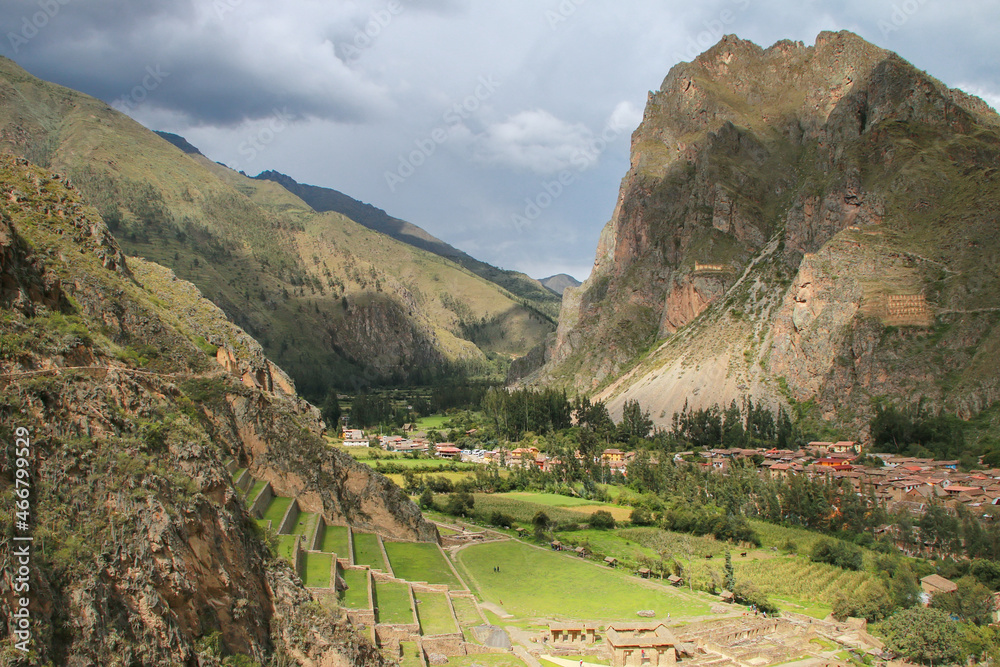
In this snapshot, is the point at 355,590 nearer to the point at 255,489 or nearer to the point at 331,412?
the point at 255,489

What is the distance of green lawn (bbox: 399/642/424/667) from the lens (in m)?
30.6

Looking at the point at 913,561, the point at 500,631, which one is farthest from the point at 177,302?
Result: the point at 913,561

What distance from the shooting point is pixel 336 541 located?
143 feet

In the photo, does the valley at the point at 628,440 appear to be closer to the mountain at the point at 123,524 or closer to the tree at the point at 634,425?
the mountain at the point at 123,524

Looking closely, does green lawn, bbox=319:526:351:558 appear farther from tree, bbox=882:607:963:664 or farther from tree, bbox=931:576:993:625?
tree, bbox=931:576:993:625

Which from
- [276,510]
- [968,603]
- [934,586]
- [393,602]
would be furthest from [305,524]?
[934,586]

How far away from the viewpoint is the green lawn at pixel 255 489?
131 feet

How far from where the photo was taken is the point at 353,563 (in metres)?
40.3

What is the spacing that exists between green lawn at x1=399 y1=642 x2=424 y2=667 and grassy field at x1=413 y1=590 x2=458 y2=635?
59.4 inches

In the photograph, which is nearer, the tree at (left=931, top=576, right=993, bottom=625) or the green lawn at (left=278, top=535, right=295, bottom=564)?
the green lawn at (left=278, top=535, right=295, bottom=564)

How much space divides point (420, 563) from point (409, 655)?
15.7 meters

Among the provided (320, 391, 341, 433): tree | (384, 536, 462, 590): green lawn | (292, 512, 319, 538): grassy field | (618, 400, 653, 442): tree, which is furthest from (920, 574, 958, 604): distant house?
(320, 391, 341, 433): tree

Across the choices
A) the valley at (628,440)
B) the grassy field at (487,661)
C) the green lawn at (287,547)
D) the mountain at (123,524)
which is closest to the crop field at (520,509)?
the valley at (628,440)

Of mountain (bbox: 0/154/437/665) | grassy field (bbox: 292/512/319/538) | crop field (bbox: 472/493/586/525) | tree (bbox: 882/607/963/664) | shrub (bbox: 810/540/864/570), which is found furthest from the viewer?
crop field (bbox: 472/493/586/525)
